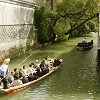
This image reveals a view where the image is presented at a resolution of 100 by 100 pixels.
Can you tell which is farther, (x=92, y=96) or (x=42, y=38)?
(x=42, y=38)

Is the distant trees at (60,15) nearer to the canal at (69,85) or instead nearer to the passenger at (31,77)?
the canal at (69,85)

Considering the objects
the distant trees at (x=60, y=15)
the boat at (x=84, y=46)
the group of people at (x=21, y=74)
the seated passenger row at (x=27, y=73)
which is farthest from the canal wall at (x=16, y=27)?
the group of people at (x=21, y=74)

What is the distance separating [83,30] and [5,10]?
29165mm

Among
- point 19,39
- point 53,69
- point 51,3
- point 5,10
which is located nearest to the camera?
point 53,69

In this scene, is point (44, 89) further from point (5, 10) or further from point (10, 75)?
point (5, 10)

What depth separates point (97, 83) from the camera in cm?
1500

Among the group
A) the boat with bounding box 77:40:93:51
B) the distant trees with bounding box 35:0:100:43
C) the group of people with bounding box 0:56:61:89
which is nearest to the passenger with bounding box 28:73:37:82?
the group of people with bounding box 0:56:61:89

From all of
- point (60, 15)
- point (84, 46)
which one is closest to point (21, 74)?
point (84, 46)

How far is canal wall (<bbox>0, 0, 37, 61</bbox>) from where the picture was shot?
74.3 ft

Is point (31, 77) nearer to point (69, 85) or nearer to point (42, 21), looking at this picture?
point (69, 85)

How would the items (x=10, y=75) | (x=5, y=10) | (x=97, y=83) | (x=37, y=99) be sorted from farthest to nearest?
(x=5, y=10) → (x=97, y=83) → (x=10, y=75) → (x=37, y=99)

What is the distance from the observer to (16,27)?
25.6 m

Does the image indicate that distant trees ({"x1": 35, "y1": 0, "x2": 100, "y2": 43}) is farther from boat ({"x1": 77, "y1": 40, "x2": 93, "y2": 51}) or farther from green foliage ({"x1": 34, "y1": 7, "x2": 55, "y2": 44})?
boat ({"x1": 77, "y1": 40, "x2": 93, "y2": 51})

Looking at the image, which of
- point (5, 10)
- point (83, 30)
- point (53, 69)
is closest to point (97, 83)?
point (53, 69)
